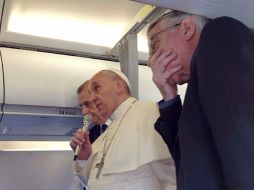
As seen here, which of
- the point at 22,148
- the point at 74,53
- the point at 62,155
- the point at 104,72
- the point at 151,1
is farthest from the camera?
the point at 62,155

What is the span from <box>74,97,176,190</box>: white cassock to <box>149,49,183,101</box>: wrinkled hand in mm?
334

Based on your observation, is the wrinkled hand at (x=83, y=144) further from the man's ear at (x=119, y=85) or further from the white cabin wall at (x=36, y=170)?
the white cabin wall at (x=36, y=170)

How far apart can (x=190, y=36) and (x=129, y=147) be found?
53cm

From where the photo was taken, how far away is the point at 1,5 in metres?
1.62

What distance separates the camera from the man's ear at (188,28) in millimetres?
1002

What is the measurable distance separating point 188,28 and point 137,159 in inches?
20.5

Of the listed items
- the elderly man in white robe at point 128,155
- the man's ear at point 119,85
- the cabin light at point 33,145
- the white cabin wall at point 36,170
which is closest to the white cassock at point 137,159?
the elderly man in white robe at point 128,155

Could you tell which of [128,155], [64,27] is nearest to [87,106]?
[64,27]

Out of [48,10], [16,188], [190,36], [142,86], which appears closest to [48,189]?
[16,188]

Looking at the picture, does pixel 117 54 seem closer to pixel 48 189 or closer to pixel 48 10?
pixel 48 10

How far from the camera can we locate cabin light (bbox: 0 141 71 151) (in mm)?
2807

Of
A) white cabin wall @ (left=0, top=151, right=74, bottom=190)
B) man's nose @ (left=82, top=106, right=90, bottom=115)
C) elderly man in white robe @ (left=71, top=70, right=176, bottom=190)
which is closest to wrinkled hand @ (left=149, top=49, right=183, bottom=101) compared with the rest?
elderly man in white robe @ (left=71, top=70, right=176, bottom=190)

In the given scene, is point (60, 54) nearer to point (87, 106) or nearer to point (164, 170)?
point (87, 106)

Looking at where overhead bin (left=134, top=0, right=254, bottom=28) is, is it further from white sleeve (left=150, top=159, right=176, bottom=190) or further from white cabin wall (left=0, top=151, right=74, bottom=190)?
white cabin wall (left=0, top=151, right=74, bottom=190)
